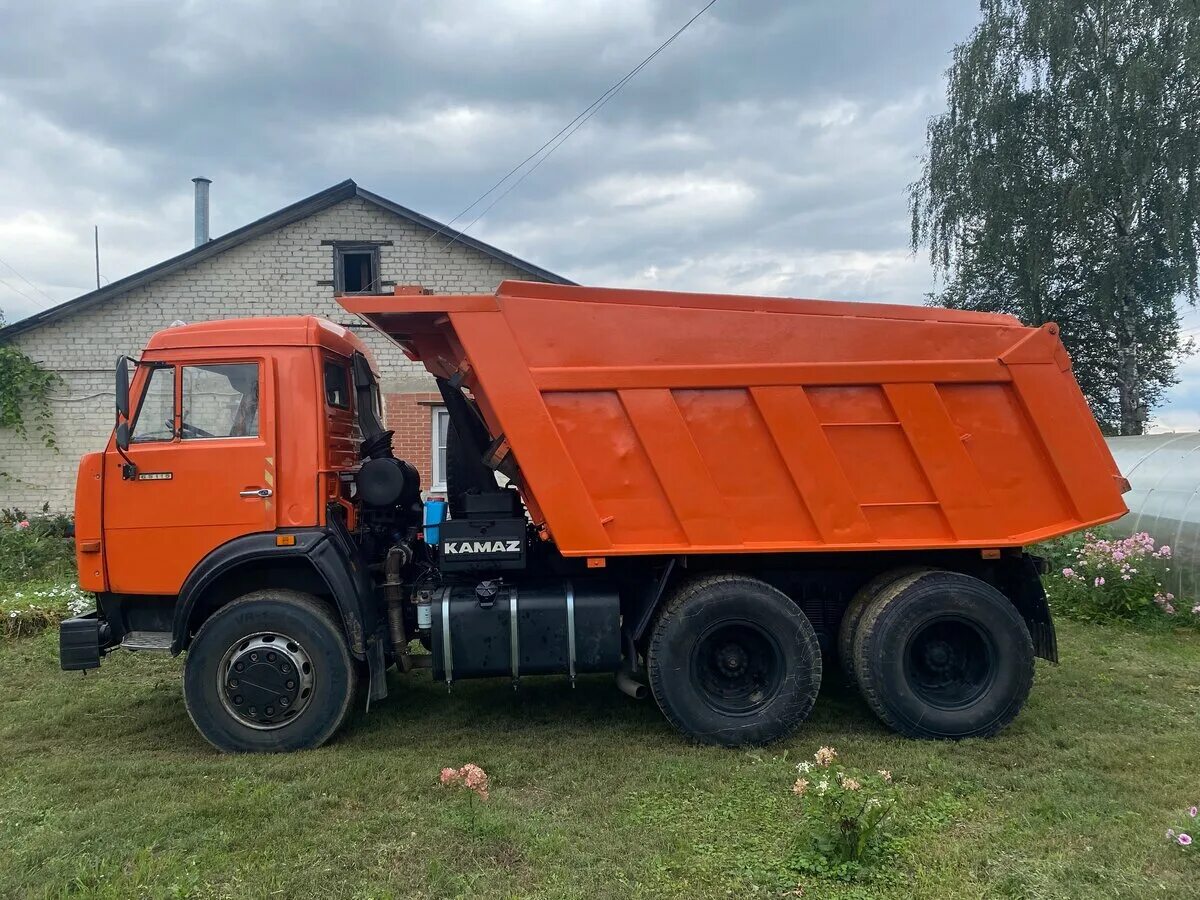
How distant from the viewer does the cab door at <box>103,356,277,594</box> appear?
4984mm

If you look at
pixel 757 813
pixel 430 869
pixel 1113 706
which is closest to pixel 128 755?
pixel 430 869

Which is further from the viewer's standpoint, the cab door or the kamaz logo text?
the kamaz logo text

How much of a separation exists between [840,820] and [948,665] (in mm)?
2126

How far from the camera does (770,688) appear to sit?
5125 millimetres

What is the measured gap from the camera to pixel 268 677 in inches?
194

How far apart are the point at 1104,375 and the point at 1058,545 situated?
14.5 metres

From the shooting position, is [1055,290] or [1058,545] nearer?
[1058,545]

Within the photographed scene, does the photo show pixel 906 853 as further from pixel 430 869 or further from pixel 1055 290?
pixel 1055 290

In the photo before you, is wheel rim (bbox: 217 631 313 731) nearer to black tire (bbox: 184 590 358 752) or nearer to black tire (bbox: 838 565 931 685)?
black tire (bbox: 184 590 358 752)

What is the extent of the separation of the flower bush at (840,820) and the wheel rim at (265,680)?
3092 mm

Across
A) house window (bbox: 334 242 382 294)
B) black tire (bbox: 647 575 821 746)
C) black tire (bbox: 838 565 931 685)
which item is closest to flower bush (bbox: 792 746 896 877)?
black tire (bbox: 647 575 821 746)

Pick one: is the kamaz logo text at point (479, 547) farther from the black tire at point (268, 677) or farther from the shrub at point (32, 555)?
the shrub at point (32, 555)

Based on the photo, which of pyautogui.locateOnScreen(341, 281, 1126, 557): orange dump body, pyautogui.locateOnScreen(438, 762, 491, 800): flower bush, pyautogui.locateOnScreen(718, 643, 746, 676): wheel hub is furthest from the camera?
pyautogui.locateOnScreen(718, 643, 746, 676): wheel hub

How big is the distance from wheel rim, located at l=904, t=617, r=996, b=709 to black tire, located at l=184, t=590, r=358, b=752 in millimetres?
3680
